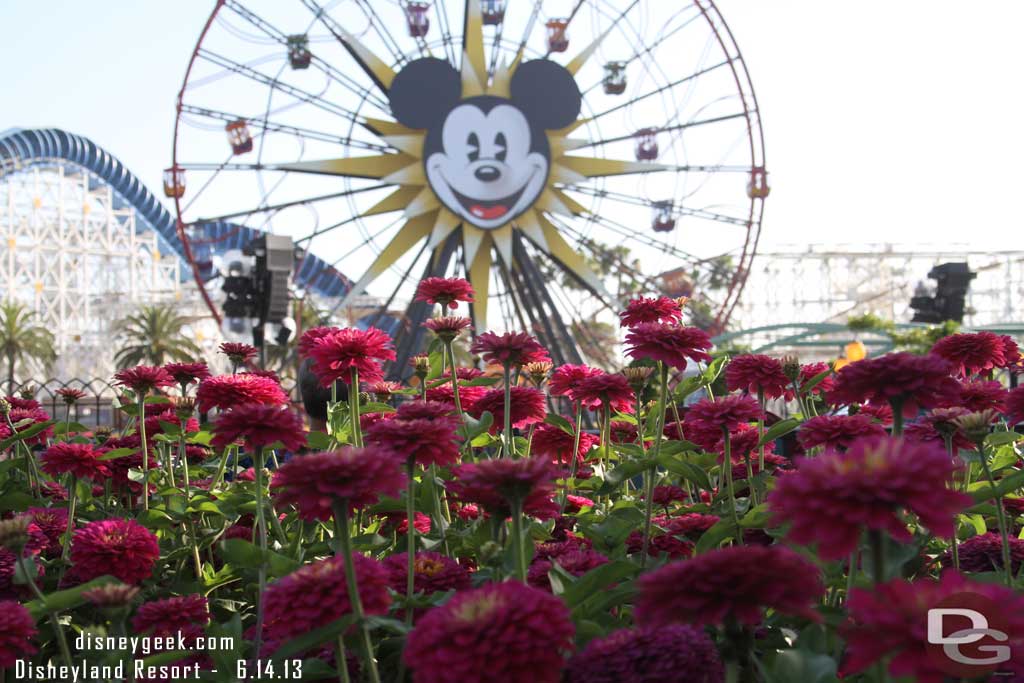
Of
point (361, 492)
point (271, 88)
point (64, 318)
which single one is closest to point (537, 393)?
point (361, 492)

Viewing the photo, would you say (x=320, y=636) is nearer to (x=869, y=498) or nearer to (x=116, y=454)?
(x=869, y=498)

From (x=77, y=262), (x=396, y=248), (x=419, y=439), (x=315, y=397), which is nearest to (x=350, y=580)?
(x=419, y=439)

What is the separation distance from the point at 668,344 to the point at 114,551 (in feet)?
3.21

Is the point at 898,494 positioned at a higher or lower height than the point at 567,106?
lower

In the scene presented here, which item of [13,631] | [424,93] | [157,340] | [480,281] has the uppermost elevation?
[424,93]

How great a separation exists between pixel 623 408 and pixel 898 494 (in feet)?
5.24

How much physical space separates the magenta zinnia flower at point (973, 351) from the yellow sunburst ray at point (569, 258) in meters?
13.8

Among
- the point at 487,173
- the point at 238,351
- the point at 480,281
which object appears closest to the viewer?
the point at 238,351

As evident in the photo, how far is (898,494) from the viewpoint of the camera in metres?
0.97

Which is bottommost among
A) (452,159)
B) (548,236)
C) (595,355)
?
(595,355)

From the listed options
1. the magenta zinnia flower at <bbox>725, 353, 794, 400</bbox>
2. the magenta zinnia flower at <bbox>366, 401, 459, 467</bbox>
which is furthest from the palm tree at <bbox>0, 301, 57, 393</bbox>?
the magenta zinnia flower at <bbox>366, 401, 459, 467</bbox>

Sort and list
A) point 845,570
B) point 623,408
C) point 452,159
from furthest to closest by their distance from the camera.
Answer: point 452,159 < point 623,408 < point 845,570

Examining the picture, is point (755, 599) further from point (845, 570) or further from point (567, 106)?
point (567, 106)

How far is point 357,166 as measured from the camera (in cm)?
1612
